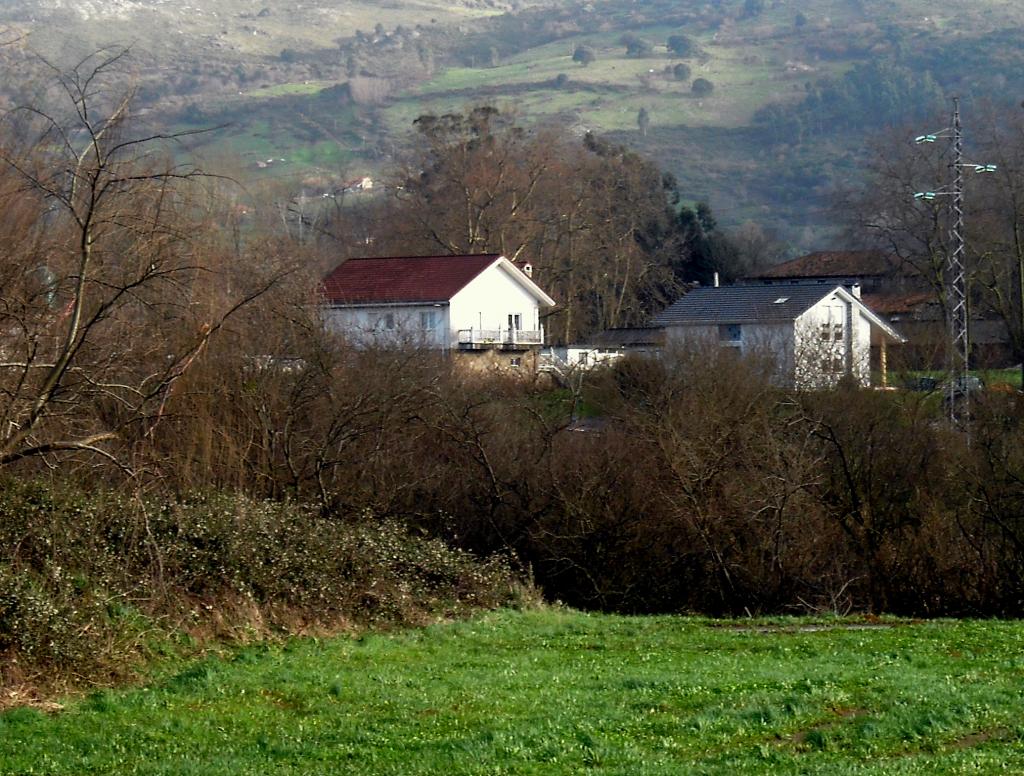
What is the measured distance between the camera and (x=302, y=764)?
8.71 metres

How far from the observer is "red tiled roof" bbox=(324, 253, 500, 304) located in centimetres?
5400

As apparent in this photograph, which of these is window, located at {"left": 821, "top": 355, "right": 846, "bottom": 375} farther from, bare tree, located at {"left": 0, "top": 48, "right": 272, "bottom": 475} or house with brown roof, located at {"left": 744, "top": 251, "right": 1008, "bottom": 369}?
bare tree, located at {"left": 0, "top": 48, "right": 272, "bottom": 475}

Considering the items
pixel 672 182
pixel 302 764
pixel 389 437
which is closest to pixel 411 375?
pixel 389 437

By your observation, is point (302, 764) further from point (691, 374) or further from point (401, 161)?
point (401, 161)

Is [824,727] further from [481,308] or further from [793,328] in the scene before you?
[481,308]

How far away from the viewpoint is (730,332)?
51000mm

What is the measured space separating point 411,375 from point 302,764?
20.2 metres

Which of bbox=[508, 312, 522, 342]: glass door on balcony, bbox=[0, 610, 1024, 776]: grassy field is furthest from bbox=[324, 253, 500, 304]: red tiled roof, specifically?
bbox=[0, 610, 1024, 776]: grassy field

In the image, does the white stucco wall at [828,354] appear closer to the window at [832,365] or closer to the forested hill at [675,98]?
the window at [832,365]

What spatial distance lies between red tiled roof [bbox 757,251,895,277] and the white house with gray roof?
2129cm

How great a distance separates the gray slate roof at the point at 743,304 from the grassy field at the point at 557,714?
114 feet

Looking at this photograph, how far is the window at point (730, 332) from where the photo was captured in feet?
162

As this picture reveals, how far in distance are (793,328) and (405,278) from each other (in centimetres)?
1963

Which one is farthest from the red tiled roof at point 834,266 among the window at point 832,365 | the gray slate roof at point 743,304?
the window at point 832,365
